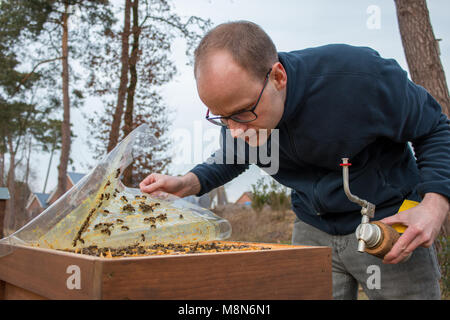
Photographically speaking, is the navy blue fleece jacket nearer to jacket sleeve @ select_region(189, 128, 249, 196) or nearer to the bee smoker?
the bee smoker

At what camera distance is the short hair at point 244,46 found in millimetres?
1516

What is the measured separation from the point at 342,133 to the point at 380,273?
2.38 feet

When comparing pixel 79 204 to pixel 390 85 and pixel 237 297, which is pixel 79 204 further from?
pixel 390 85

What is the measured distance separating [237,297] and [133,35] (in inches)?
439

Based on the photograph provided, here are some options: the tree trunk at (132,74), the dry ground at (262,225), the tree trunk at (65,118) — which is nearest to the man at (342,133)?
the tree trunk at (132,74)

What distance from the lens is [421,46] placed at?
5766 millimetres

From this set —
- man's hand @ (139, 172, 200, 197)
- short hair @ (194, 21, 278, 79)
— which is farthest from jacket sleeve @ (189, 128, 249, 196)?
short hair @ (194, 21, 278, 79)

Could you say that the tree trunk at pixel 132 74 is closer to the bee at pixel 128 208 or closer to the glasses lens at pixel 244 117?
the bee at pixel 128 208

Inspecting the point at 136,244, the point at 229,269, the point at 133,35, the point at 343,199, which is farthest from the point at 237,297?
the point at 133,35

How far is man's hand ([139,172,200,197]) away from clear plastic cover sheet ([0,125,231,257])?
5 centimetres

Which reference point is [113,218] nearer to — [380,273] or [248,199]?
[380,273]

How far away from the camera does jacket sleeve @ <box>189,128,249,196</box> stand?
227cm

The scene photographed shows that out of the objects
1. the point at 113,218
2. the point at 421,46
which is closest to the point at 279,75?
the point at 113,218

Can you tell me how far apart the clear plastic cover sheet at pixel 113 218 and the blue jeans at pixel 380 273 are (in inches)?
25.4
